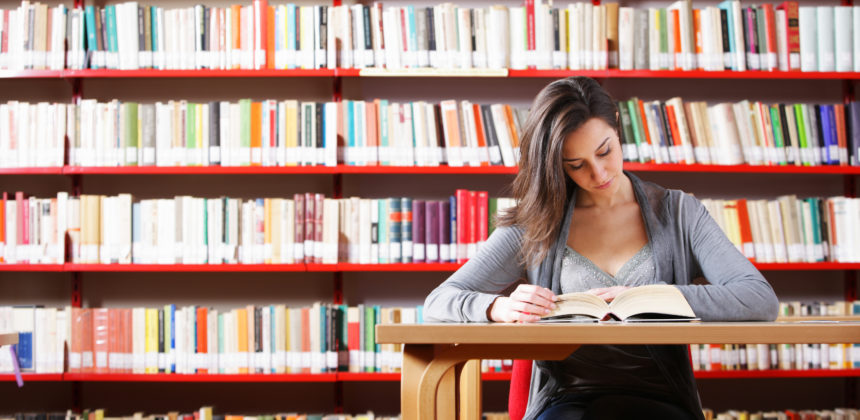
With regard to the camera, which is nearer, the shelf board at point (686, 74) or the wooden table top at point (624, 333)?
the wooden table top at point (624, 333)

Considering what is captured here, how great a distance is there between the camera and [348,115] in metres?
2.66

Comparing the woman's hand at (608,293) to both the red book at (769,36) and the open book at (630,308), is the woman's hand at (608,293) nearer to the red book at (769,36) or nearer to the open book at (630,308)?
the open book at (630,308)

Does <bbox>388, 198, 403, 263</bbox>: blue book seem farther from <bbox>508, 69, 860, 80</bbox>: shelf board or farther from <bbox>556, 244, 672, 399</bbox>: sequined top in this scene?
<bbox>556, 244, 672, 399</bbox>: sequined top

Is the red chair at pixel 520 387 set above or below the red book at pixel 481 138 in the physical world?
below

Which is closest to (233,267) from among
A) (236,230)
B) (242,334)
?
(236,230)

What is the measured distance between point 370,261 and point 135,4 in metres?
1.31

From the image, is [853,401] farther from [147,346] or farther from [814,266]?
[147,346]

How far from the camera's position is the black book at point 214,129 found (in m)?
2.64

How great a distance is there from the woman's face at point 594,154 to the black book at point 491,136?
44.6 inches

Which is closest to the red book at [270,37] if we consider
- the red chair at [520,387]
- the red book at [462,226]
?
the red book at [462,226]

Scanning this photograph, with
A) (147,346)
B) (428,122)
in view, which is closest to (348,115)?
(428,122)

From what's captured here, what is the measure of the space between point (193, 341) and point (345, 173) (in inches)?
34.9

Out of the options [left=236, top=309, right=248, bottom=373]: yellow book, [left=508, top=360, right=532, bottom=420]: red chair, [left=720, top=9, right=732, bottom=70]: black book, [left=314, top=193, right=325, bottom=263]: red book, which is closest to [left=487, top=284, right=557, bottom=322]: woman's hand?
[left=508, top=360, right=532, bottom=420]: red chair

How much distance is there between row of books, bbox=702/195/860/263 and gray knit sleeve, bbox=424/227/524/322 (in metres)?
1.36
